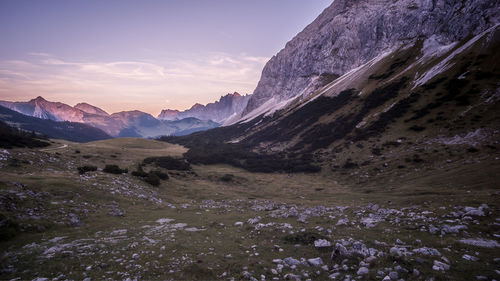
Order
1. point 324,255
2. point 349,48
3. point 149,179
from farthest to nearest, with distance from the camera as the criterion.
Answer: point 349,48 < point 149,179 < point 324,255

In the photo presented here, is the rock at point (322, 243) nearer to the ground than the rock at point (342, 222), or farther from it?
farther from it

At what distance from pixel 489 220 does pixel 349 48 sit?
7828 inches

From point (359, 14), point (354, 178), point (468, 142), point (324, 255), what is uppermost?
point (359, 14)

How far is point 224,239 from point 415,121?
68.5 metres

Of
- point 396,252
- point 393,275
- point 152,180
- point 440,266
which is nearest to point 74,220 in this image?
point 152,180

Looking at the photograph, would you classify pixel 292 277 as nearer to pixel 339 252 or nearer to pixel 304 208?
pixel 339 252

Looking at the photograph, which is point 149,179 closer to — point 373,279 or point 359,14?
point 373,279

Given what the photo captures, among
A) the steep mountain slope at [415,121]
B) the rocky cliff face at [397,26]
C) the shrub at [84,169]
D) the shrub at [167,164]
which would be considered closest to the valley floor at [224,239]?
the shrub at [84,169]

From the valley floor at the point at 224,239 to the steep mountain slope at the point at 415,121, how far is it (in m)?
17.2

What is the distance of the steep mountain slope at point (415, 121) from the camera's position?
4100 cm

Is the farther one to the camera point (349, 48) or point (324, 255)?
point (349, 48)

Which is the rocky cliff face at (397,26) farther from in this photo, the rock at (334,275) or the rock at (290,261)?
the rock at (290,261)

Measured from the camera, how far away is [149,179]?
117 feet

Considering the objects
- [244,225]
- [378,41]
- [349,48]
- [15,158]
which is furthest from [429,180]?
[349,48]
